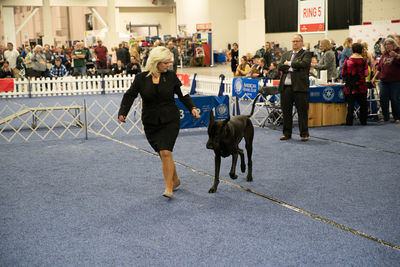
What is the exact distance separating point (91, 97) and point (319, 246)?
13.4m

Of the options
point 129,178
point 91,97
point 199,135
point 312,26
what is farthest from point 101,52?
point 129,178

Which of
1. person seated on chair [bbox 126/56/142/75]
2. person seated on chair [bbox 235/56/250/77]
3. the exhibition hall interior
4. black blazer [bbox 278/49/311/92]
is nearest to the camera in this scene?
the exhibition hall interior

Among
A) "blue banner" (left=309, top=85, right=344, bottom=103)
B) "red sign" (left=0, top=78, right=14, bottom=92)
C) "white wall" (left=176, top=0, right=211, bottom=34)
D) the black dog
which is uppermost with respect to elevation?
"white wall" (left=176, top=0, right=211, bottom=34)

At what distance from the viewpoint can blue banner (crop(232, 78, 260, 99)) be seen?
1162cm

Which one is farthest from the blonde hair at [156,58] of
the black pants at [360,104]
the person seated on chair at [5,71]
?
the person seated on chair at [5,71]

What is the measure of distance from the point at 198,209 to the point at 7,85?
13154 millimetres

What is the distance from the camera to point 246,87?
39.5 ft

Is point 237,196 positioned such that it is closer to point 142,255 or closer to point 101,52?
point 142,255

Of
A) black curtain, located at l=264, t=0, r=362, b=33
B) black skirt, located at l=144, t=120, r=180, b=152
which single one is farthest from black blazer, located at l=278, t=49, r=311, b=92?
black curtain, located at l=264, t=0, r=362, b=33

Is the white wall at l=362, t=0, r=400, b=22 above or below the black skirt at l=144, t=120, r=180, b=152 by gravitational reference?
above

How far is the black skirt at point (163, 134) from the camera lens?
186 inches

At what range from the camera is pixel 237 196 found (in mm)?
4906

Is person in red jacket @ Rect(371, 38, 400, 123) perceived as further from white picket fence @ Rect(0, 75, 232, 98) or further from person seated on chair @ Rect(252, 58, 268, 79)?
white picket fence @ Rect(0, 75, 232, 98)

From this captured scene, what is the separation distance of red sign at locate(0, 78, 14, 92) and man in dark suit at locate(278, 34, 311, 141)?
36.4ft
